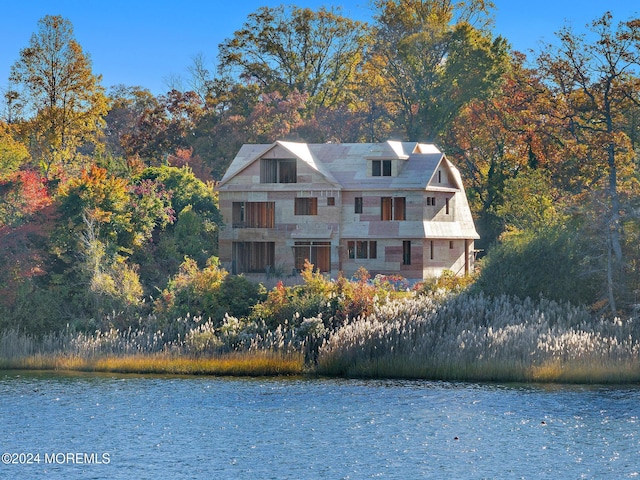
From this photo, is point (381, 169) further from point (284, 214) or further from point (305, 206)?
point (284, 214)

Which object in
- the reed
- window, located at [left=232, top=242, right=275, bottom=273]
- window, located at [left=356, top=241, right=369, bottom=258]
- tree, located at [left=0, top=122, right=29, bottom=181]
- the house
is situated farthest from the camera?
window, located at [left=232, top=242, right=275, bottom=273]

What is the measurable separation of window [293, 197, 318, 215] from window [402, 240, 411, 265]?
5.94 meters

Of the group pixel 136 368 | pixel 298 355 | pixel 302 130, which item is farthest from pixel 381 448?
pixel 302 130

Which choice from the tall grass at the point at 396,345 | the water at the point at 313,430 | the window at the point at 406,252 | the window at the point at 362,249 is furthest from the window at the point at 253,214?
the water at the point at 313,430

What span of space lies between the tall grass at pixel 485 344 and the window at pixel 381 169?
2408 cm

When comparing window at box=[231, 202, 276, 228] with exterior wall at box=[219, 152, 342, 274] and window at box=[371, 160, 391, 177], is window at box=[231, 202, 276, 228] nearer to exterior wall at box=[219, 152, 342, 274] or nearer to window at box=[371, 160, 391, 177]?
exterior wall at box=[219, 152, 342, 274]

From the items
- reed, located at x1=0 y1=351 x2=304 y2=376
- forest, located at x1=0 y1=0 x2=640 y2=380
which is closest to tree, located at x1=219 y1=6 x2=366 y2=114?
forest, located at x1=0 y1=0 x2=640 y2=380

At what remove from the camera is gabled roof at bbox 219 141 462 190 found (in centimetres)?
6788

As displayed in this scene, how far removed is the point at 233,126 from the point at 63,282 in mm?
37974

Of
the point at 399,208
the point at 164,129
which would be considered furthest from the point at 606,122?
the point at 164,129

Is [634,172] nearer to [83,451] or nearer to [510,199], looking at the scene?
[510,199]

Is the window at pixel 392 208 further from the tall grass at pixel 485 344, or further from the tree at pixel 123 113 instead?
the tree at pixel 123 113

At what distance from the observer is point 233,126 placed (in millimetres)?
90125

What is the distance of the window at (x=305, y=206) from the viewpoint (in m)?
69.2
